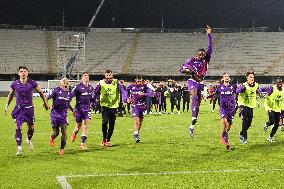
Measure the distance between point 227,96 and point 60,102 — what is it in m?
4.99

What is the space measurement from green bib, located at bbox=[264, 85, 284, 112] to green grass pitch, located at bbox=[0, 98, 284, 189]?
1112 mm

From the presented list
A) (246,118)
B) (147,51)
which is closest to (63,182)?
(246,118)

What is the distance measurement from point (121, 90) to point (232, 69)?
55208 mm

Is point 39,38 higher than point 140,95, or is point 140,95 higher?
point 39,38

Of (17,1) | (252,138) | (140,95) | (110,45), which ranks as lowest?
(252,138)

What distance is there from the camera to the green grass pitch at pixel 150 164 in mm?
8609

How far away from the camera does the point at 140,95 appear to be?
16766 mm

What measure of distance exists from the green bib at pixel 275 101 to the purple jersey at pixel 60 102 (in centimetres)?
696

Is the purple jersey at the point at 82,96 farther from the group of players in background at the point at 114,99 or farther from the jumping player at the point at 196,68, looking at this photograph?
the jumping player at the point at 196,68

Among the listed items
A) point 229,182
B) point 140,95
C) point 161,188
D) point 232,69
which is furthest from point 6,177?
point 232,69

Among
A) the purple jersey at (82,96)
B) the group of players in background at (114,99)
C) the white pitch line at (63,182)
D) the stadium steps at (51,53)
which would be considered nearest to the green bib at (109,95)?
the group of players in background at (114,99)

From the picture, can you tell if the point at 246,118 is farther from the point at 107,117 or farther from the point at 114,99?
the point at 107,117

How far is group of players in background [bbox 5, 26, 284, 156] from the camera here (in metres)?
13.1

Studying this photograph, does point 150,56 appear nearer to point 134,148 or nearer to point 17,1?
point 17,1
